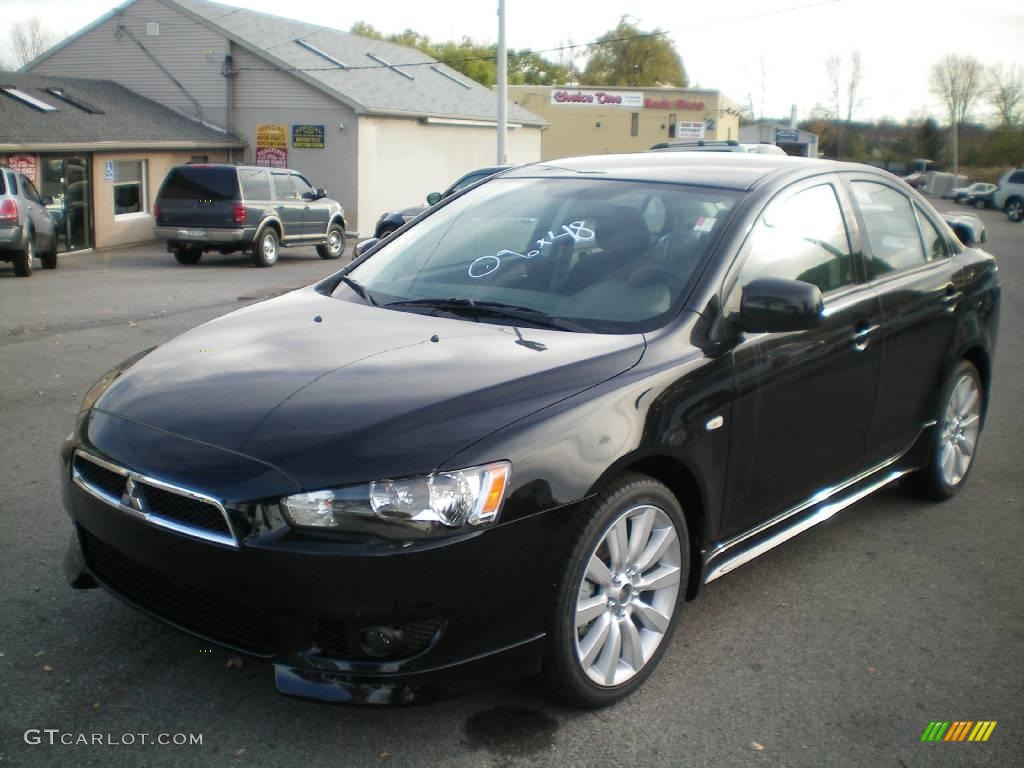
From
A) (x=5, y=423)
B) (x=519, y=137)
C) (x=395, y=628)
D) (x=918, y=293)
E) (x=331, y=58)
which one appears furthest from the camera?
(x=519, y=137)

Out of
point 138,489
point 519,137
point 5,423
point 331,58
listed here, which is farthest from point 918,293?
point 519,137

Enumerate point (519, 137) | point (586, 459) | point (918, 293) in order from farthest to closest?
point (519, 137)
point (918, 293)
point (586, 459)

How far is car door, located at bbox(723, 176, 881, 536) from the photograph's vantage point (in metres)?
3.88

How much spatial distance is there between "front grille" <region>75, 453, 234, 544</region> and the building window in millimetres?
23304

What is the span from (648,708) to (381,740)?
864 millimetres

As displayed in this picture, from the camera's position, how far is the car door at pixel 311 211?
2239 centimetres

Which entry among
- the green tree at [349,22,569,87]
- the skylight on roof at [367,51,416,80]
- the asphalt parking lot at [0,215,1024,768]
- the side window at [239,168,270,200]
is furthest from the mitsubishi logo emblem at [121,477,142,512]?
the green tree at [349,22,569,87]

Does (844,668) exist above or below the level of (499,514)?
below

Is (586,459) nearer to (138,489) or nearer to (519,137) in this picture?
(138,489)

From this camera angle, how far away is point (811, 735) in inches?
130

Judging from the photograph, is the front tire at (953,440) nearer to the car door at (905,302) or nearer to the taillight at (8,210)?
the car door at (905,302)

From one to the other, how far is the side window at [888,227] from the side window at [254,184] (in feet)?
55.4

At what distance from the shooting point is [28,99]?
947 inches

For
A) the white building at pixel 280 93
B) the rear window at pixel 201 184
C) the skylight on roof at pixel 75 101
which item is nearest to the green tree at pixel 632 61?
the white building at pixel 280 93
